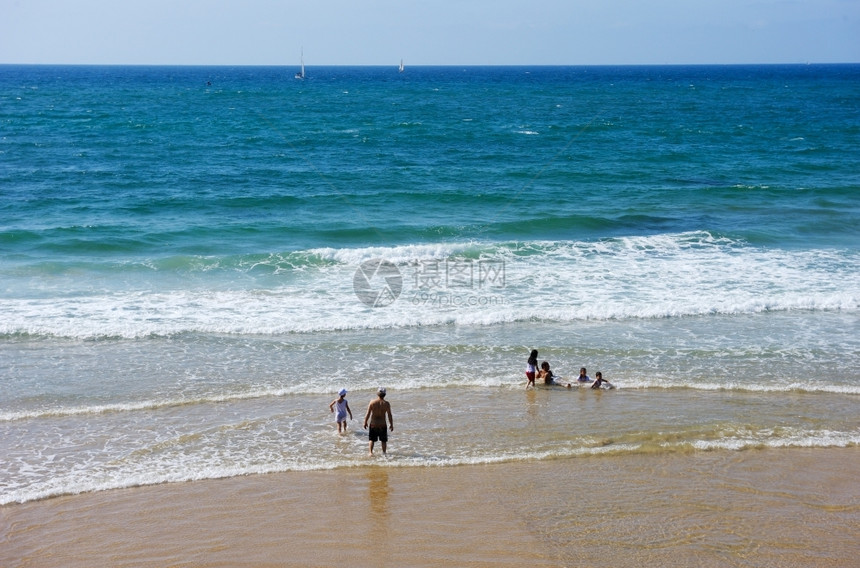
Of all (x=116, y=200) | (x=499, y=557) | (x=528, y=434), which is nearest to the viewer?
(x=499, y=557)

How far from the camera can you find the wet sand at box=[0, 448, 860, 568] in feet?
27.8

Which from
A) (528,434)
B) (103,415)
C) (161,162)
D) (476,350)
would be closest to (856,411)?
(528,434)

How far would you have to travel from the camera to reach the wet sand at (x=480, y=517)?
8.48 m

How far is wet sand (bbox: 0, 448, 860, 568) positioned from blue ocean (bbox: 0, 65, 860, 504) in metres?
0.52

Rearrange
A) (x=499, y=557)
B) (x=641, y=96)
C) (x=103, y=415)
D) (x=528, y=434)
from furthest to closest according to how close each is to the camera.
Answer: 1. (x=641, y=96)
2. (x=103, y=415)
3. (x=528, y=434)
4. (x=499, y=557)

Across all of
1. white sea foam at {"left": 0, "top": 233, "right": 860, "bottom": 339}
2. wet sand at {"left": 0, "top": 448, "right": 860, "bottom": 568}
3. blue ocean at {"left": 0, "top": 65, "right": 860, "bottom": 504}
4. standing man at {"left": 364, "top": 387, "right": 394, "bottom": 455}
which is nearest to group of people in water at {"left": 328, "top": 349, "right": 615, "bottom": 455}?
standing man at {"left": 364, "top": 387, "right": 394, "bottom": 455}

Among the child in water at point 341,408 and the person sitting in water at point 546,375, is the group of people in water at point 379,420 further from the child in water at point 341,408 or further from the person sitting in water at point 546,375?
the person sitting in water at point 546,375

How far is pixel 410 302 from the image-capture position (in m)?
18.6

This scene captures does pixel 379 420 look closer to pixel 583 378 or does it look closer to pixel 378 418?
pixel 378 418

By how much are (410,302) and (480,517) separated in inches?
384

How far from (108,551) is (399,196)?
22.7 m

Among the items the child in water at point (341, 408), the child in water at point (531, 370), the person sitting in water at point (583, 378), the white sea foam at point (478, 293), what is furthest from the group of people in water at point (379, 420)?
the white sea foam at point (478, 293)

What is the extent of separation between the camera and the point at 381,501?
972 cm

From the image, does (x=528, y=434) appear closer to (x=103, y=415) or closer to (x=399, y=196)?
(x=103, y=415)
